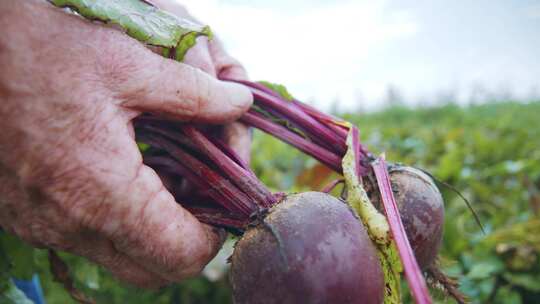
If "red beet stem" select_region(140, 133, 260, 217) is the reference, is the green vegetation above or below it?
below

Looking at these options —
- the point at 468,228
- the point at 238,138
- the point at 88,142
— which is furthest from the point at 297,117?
the point at 468,228

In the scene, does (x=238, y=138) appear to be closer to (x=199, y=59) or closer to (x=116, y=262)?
(x=199, y=59)

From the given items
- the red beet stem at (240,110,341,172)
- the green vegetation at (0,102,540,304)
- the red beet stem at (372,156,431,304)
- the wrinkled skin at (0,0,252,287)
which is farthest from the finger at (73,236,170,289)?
Answer: the red beet stem at (372,156,431,304)

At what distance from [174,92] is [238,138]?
39 centimetres

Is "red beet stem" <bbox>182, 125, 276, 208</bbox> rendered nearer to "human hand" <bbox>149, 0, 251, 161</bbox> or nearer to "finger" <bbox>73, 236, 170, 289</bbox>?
"human hand" <bbox>149, 0, 251, 161</bbox>

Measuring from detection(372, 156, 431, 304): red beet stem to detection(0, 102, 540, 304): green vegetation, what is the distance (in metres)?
0.55

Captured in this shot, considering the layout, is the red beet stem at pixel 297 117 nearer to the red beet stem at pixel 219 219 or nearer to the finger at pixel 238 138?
the finger at pixel 238 138

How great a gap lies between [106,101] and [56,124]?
15 cm

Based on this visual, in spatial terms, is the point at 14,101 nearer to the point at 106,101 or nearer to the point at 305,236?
the point at 106,101

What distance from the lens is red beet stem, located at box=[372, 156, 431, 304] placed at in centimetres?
97

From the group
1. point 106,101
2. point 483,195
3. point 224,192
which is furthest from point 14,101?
point 483,195

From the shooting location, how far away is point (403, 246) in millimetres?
1062

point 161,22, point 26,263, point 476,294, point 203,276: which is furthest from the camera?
point 203,276

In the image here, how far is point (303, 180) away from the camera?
11.1ft
